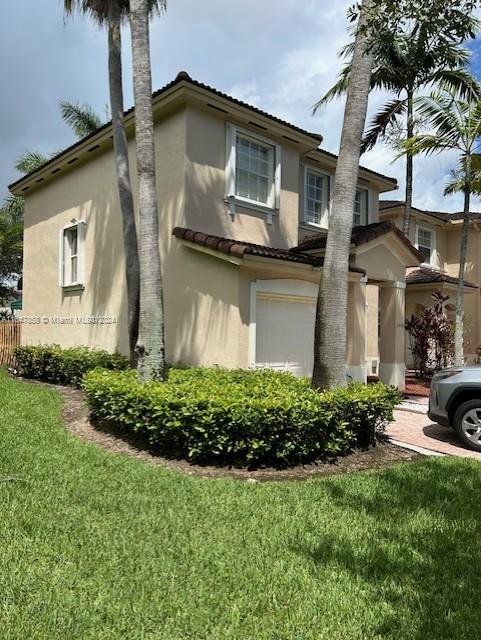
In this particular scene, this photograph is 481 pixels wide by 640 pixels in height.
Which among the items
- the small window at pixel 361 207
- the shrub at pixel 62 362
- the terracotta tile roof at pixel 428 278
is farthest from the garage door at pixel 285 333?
the terracotta tile roof at pixel 428 278

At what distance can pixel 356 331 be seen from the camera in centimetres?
1187

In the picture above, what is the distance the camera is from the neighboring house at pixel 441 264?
19.2 meters

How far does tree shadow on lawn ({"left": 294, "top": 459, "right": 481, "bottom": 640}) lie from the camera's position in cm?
294

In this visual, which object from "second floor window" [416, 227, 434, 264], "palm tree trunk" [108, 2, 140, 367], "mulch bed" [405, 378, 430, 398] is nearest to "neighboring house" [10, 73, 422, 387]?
"mulch bed" [405, 378, 430, 398]

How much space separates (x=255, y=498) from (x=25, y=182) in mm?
14546

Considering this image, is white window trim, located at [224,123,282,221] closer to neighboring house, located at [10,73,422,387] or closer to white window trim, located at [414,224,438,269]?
neighboring house, located at [10,73,422,387]

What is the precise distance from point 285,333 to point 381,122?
9.25m

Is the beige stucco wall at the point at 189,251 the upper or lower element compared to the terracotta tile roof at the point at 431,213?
lower

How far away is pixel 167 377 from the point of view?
7.96m

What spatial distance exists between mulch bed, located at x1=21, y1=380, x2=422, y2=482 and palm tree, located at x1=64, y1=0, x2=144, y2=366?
6.13ft

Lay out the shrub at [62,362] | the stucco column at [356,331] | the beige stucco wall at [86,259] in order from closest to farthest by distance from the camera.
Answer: the shrub at [62,362] → the stucco column at [356,331] → the beige stucco wall at [86,259]

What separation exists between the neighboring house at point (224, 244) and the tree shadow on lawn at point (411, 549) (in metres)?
4.60

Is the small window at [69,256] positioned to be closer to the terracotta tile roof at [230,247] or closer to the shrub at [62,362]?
the shrub at [62,362]

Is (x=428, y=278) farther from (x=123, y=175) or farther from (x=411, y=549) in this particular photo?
(x=411, y=549)
